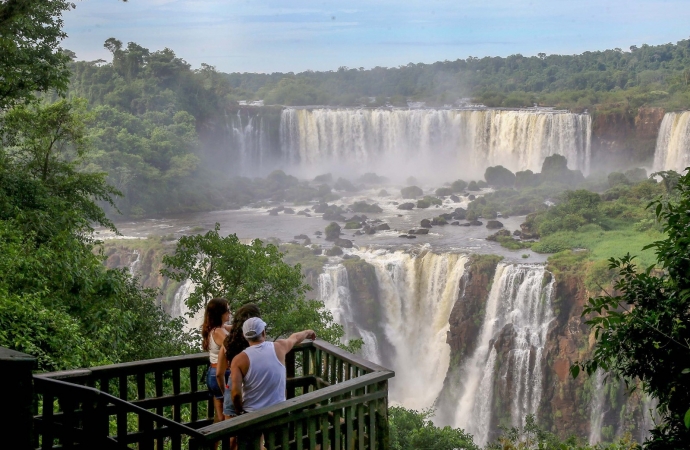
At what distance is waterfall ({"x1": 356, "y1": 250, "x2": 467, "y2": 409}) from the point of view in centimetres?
2166

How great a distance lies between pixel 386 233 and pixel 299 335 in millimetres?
22603

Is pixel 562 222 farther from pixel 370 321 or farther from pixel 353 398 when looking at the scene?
pixel 353 398

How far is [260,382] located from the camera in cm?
353

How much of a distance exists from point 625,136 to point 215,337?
31728mm

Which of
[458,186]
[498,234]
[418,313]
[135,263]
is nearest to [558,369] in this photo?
[418,313]

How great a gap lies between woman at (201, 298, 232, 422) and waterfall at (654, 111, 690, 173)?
2787 centimetres

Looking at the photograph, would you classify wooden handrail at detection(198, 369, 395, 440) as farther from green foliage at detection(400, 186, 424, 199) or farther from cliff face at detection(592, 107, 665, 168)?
cliff face at detection(592, 107, 665, 168)

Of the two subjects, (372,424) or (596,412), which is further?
(596,412)

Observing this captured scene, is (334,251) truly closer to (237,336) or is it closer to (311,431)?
(237,336)

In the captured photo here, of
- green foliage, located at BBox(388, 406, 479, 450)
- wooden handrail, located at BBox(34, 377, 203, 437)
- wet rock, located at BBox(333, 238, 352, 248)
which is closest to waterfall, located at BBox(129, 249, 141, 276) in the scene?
wet rock, located at BBox(333, 238, 352, 248)

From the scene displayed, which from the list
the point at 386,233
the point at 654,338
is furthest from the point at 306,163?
the point at 654,338

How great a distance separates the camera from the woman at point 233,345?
3.65m

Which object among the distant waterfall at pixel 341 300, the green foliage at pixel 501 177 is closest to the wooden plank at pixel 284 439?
the distant waterfall at pixel 341 300

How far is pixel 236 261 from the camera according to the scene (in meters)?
10.6
